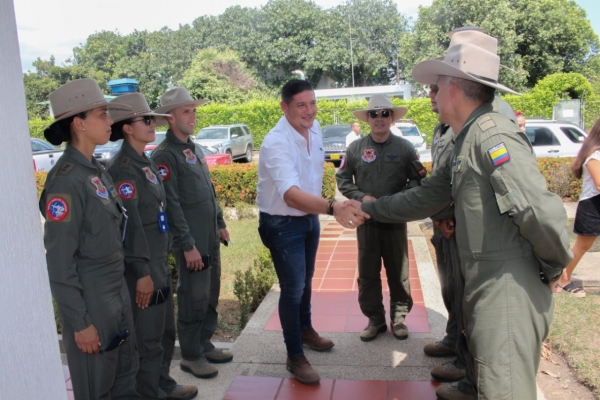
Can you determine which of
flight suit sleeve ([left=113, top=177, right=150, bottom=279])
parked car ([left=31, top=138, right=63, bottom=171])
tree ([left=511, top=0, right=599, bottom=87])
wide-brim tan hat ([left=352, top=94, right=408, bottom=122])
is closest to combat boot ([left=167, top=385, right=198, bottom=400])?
flight suit sleeve ([left=113, top=177, right=150, bottom=279])

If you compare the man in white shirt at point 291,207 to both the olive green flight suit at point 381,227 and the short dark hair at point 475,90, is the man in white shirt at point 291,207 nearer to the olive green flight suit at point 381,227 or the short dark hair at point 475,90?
the olive green flight suit at point 381,227

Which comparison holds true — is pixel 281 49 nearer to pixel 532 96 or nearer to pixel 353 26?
pixel 353 26

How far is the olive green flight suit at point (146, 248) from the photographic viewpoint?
2.86 metres

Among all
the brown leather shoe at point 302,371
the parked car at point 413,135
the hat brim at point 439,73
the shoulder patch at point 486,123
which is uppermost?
the hat brim at point 439,73

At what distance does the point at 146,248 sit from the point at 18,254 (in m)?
1.35

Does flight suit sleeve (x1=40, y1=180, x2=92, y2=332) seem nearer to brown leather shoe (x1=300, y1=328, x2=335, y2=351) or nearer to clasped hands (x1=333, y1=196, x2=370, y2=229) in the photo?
clasped hands (x1=333, y1=196, x2=370, y2=229)

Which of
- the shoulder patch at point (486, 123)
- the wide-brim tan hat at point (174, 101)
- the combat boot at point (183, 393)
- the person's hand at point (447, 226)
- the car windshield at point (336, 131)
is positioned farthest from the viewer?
the car windshield at point (336, 131)

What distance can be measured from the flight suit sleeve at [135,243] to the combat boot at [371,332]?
185 cm

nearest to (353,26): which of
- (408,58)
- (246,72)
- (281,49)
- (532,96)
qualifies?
(281,49)

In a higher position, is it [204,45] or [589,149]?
[204,45]

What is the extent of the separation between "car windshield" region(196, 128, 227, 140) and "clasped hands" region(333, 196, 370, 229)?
1875cm

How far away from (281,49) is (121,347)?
41.9 meters

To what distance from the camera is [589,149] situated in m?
4.55

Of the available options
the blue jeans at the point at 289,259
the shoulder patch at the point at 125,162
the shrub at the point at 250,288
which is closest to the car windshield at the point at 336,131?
the shrub at the point at 250,288
